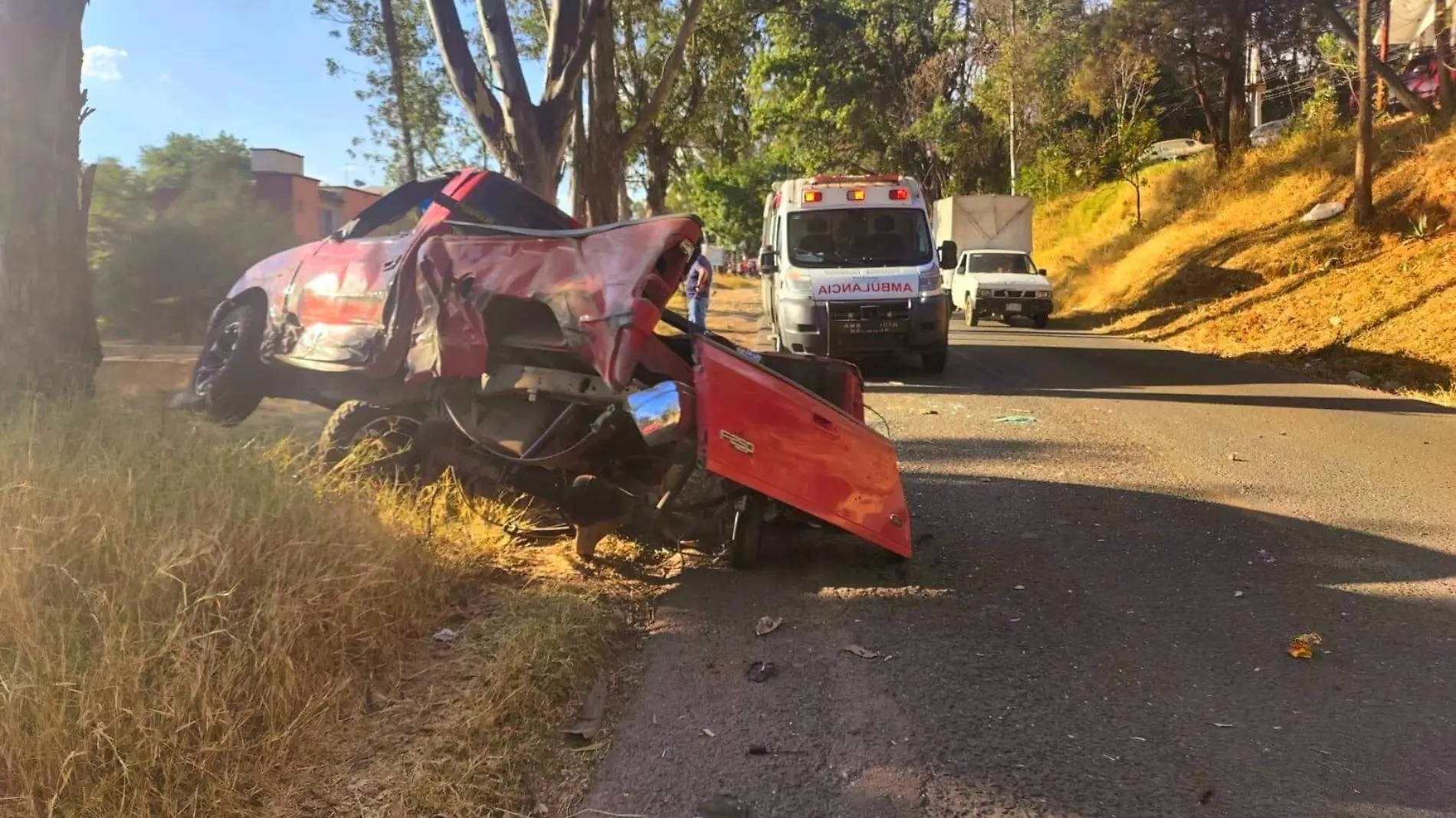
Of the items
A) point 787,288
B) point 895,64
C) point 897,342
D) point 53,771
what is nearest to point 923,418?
point 897,342

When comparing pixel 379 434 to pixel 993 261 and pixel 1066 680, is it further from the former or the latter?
pixel 993 261

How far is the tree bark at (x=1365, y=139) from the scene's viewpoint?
16.2 metres

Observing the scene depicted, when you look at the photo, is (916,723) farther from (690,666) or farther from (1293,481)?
(1293,481)

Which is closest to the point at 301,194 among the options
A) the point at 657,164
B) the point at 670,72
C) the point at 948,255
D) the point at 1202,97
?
the point at 657,164

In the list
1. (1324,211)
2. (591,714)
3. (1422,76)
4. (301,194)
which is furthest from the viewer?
(301,194)

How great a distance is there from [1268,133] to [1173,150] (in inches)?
307

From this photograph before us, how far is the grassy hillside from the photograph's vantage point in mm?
12938

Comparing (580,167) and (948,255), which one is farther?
(580,167)

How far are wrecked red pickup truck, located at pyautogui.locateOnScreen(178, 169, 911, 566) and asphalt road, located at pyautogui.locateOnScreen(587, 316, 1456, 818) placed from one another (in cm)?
52

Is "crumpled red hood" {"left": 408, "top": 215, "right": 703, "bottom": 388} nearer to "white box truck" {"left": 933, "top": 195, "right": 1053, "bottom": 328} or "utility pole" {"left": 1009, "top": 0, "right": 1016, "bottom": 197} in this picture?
"white box truck" {"left": 933, "top": 195, "right": 1053, "bottom": 328}

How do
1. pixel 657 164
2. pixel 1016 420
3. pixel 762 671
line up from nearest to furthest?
pixel 762 671 → pixel 1016 420 → pixel 657 164

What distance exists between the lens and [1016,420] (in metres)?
9.52

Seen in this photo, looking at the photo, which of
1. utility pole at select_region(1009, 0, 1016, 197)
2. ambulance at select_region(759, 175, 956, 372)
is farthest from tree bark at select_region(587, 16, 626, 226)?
utility pole at select_region(1009, 0, 1016, 197)

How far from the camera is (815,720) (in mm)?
3471
